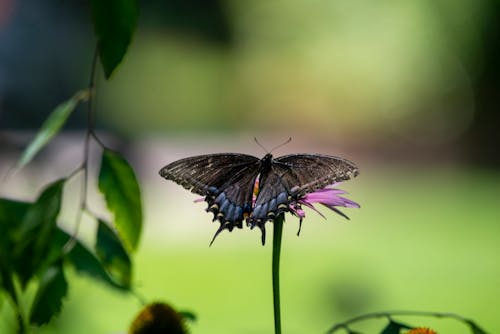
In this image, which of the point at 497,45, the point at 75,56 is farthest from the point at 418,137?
the point at 75,56

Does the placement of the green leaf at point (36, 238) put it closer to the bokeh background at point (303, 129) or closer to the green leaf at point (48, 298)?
the green leaf at point (48, 298)

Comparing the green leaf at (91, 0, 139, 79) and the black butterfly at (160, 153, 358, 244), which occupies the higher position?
the green leaf at (91, 0, 139, 79)

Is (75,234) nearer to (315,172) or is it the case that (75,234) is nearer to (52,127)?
(52,127)

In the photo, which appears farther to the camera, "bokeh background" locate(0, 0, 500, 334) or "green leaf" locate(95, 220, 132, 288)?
"bokeh background" locate(0, 0, 500, 334)

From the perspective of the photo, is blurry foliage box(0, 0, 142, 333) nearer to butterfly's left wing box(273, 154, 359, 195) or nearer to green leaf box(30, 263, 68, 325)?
green leaf box(30, 263, 68, 325)

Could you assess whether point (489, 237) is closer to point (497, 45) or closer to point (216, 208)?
point (497, 45)

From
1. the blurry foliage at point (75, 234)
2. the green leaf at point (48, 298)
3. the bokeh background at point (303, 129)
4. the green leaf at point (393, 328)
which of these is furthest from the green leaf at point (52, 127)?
the bokeh background at point (303, 129)

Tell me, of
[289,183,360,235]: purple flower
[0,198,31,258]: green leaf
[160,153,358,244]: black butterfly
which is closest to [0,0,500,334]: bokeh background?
[0,198,31,258]: green leaf
